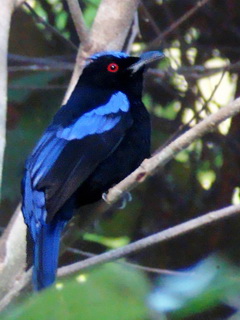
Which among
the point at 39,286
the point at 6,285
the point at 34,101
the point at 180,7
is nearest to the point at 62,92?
the point at 34,101

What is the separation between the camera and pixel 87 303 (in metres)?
1.02

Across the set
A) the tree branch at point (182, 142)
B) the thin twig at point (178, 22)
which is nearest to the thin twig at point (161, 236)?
the tree branch at point (182, 142)

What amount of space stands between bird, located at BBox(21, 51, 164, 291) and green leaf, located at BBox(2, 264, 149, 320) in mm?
1444


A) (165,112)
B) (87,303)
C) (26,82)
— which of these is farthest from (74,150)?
(87,303)

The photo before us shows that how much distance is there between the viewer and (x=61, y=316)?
104 cm

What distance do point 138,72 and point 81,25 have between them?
427 millimetres

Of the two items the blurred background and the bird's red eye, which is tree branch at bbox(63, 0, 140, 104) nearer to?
the bird's red eye

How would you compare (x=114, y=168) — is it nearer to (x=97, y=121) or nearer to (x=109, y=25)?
(x=97, y=121)

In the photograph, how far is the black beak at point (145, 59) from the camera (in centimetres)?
345

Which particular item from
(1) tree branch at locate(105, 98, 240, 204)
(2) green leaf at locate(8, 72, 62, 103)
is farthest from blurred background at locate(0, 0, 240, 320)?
(1) tree branch at locate(105, 98, 240, 204)

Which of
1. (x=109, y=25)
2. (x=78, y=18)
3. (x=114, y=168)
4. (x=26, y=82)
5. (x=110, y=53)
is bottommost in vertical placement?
(x=114, y=168)

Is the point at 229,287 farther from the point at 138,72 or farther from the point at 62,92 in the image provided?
the point at 62,92

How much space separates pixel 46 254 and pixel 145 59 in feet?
Result: 4.31

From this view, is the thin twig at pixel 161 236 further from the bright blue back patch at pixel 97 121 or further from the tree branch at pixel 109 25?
the tree branch at pixel 109 25
